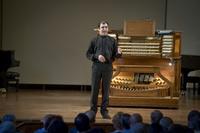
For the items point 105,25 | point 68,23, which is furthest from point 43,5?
point 105,25

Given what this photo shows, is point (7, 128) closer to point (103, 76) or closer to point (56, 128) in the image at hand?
point (56, 128)

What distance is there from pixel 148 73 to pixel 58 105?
6.59 feet

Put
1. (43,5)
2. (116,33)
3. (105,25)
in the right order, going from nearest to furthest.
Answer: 1. (105,25)
2. (116,33)
3. (43,5)

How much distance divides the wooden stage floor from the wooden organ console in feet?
0.73

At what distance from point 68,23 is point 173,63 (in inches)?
175

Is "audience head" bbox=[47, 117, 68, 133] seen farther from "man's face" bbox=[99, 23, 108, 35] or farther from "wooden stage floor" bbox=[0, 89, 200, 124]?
"man's face" bbox=[99, 23, 108, 35]

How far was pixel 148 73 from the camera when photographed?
10.7 m

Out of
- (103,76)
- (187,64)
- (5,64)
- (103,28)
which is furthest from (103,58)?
(187,64)

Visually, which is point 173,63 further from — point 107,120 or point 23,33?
point 23,33

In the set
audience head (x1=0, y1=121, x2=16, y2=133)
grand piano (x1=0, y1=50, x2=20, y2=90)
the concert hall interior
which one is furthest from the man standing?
the concert hall interior

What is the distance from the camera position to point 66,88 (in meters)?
14.4

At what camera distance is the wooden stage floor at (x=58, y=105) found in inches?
362

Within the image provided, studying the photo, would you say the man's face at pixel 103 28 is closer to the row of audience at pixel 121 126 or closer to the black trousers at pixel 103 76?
the black trousers at pixel 103 76

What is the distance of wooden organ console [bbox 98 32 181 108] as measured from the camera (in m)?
10.5
